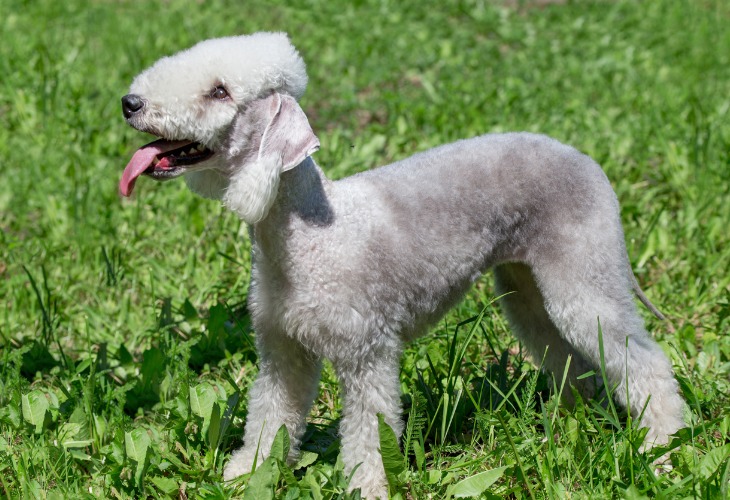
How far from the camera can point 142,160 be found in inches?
102

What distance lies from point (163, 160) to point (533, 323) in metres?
1.66

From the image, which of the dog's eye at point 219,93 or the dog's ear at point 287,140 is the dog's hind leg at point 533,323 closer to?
the dog's ear at point 287,140

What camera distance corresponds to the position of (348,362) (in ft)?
9.09

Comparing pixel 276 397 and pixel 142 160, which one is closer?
pixel 142 160

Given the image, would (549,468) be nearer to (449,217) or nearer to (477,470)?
(477,470)

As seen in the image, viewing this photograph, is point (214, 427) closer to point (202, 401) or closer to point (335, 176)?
point (202, 401)

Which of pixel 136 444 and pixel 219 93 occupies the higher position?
pixel 219 93

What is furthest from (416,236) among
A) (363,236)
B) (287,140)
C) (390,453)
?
(390,453)

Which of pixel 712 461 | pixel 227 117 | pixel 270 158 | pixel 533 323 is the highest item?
pixel 227 117

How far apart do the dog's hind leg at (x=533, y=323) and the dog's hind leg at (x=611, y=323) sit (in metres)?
0.24

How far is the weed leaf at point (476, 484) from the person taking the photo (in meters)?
2.81

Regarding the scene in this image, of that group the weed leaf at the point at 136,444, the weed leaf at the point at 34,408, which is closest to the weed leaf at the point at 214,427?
the weed leaf at the point at 136,444

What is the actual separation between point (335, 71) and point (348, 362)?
474 centimetres

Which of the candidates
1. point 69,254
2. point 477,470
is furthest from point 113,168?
point 477,470
